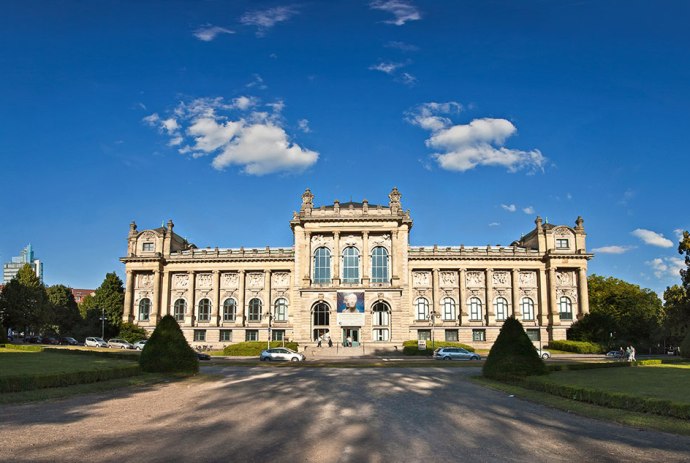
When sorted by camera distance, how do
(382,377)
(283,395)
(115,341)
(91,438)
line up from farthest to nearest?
(115,341)
(382,377)
(283,395)
(91,438)

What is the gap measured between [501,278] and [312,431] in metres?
81.3

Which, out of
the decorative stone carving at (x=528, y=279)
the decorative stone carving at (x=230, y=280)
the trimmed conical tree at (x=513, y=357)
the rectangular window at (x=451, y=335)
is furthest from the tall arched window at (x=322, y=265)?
the trimmed conical tree at (x=513, y=357)

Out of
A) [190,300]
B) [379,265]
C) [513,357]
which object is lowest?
[513,357]

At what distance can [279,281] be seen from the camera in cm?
9406

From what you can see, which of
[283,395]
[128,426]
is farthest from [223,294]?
[128,426]

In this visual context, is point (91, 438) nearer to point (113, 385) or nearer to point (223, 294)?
point (113, 385)

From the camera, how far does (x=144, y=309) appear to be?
9450cm

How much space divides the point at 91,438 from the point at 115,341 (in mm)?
69576

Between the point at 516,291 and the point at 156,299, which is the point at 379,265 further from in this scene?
the point at 156,299

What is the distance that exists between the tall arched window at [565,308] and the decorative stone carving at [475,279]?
42.5 ft

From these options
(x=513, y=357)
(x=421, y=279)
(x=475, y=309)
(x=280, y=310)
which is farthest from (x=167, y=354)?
(x=475, y=309)

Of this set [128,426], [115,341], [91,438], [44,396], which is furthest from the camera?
[115,341]

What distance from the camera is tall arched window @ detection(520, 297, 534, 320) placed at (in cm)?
9138

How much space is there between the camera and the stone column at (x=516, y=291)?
9062cm
